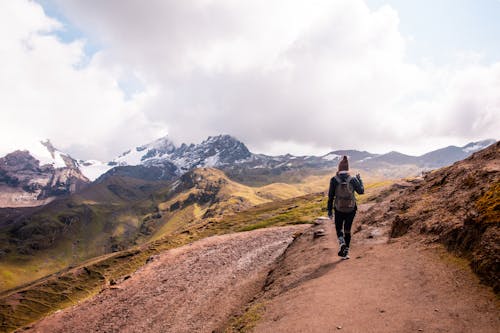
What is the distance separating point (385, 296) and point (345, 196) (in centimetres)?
619

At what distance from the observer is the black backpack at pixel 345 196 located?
17.2 meters

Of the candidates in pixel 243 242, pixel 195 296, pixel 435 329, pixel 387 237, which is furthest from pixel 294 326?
pixel 243 242

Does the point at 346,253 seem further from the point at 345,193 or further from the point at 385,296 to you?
the point at 385,296

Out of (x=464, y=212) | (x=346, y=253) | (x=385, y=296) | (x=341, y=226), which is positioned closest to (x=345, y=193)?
(x=341, y=226)

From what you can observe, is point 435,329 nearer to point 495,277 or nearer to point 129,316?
point 495,277

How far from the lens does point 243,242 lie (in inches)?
1420

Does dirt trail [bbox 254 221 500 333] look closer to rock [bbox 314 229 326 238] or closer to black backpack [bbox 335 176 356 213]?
black backpack [bbox 335 176 356 213]

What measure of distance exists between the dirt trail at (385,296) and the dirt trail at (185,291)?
5877mm

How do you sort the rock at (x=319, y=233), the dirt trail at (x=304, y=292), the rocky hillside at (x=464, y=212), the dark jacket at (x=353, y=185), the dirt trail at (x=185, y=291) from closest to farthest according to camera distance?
the dirt trail at (x=304, y=292), the rocky hillside at (x=464, y=212), the dark jacket at (x=353, y=185), the dirt trail at (x=185, y=291), the rock at (x=319, y=233)

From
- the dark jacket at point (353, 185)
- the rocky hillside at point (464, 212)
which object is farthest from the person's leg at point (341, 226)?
the rocky hillside at point (464, 212)

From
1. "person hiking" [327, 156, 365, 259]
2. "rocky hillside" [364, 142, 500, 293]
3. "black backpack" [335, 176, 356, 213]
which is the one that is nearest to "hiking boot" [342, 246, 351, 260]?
"person hiking" [327, 156, 365, 259]

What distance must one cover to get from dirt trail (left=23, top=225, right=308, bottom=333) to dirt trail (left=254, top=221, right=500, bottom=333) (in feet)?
19.3

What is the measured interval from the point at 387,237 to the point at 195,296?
14129 millimetres

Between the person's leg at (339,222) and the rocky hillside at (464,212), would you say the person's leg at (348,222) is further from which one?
the rocky hillside at (464,212)
